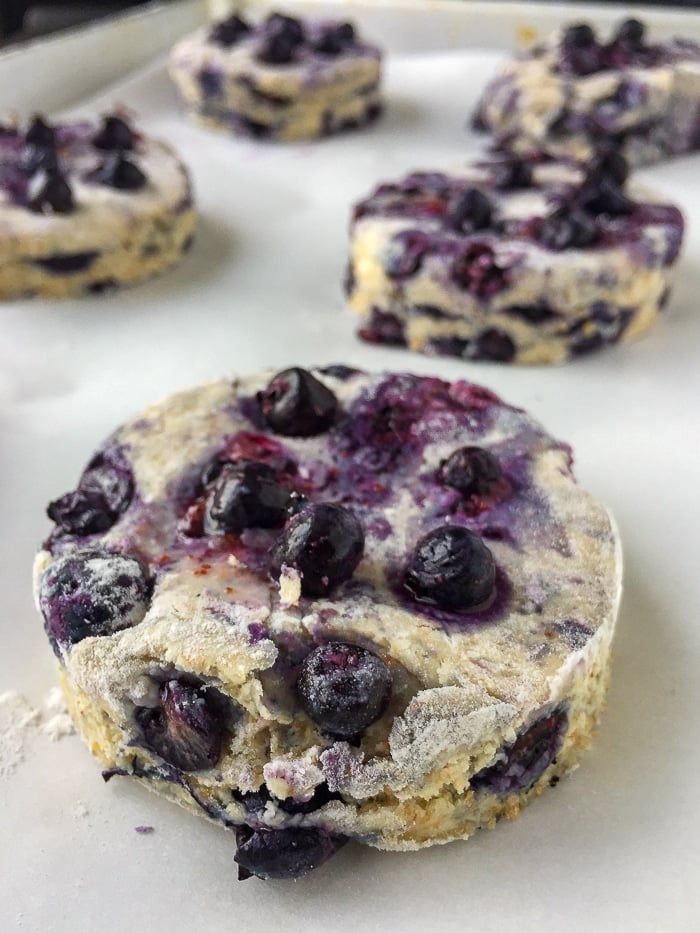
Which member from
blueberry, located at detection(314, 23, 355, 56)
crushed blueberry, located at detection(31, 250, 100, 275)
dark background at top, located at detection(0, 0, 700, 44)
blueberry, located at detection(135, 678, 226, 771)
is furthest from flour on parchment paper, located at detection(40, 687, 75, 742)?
dark background at top, located at detection(0, 0, 700, 44)

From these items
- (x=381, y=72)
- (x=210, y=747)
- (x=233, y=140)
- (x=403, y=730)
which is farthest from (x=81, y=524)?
(x=381, y=72)

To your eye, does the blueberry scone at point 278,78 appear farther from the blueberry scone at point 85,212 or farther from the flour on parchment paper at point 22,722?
the flour on parchment paper at point 22,722

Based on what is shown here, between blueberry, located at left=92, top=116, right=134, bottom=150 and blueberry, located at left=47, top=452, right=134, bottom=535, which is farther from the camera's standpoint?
blueberry, located at left=92, top=116, right=134, bottom=150

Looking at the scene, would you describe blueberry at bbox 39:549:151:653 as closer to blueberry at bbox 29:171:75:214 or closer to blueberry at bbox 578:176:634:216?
blueberry at bbox 29:171:75:214

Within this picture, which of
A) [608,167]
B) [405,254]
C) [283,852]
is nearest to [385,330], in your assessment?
[405,254]

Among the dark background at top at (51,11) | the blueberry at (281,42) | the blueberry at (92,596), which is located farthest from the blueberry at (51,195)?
the dark background at top at (51,11)

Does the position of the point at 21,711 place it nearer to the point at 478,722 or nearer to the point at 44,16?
the point at 478,722
